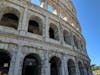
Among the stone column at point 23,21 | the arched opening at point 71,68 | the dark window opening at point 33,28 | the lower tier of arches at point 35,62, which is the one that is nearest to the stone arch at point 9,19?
the stone column at point 23,21

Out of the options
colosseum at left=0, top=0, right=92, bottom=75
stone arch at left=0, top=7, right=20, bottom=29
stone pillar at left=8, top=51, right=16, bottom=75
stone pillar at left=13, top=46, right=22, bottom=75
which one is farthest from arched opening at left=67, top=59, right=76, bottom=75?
stone arch at left=0, top=7, right=20, bottom=29

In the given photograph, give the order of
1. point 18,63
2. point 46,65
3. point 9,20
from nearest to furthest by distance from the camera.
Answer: point 18,63 → point 46,65 → point 9,20

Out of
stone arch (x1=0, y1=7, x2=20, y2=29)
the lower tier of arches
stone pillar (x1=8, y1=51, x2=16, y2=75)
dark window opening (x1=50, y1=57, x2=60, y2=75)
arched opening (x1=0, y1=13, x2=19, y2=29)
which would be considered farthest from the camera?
arched opening (x1=0, y1=13, x2=19, y2=29)

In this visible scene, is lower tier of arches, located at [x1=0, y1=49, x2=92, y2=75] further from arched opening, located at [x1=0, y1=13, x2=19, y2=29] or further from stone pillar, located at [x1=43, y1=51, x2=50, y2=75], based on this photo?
arched opening, located at [x1=0, y1=13, x2=19, y2=29]

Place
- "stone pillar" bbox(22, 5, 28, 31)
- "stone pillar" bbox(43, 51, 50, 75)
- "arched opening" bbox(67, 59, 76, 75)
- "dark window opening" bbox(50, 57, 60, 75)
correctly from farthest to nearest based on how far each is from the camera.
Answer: "arched opening" bbox(67, 59, 76, 75), "dark window opening" bbox(50, 57, 60, 75), "stone pillar" bbox(22, 5, 28, 31), "stone pillar" bbox(43, 51, 50, 75)

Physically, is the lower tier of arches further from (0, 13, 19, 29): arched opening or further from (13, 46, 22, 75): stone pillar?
(0, 13, 19, 29): arched opening

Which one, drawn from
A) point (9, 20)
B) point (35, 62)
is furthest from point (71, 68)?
point (9, 20)

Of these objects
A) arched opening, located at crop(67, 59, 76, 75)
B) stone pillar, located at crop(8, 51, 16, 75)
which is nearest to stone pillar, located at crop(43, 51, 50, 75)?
stone pillar, located at crop(8, 51, 16, 75)

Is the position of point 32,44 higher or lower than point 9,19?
lower

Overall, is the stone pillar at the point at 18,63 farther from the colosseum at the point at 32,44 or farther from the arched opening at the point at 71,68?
the arched opening at the point at 71,68

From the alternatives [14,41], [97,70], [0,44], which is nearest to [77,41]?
[14,41]

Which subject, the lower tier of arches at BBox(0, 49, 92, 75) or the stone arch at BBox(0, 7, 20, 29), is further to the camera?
the stone arch at BBox(0, 7, 20, 29)

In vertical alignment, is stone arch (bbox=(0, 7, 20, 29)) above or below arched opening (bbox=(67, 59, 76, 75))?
above

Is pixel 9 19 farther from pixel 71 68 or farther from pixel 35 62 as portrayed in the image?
pixel 71 68
